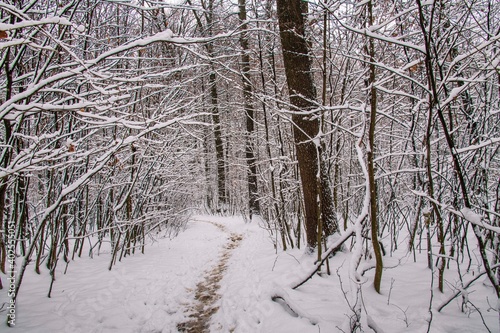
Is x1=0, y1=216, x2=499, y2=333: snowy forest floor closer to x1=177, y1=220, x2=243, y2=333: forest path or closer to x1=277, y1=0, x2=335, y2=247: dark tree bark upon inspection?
x1=177, y1=220, x2=243, y2=333: forest path

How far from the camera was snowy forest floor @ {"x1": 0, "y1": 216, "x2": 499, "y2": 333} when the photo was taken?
247 centimetres

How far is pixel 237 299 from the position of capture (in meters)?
3.74

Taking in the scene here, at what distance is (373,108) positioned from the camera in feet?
8.46

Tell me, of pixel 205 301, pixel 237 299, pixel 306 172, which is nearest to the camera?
pixel 237 299

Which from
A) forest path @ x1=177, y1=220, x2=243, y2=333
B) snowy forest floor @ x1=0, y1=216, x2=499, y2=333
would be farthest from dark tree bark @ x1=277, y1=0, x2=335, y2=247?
forest path @ x1=177, y1=220, x2=243, y2=333

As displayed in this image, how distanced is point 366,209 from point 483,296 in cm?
141

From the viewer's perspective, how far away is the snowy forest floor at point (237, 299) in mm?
2475

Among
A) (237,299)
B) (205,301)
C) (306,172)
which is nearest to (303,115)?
(306,172)

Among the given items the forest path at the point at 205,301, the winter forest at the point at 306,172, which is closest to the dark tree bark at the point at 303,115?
the winter forest at the point at 306,172

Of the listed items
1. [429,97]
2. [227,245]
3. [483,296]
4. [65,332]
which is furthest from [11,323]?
[227,245]

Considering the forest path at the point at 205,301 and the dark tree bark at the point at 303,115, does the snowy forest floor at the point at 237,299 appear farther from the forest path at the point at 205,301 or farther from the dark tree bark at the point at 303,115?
the dark tree bark at the point at 303,115

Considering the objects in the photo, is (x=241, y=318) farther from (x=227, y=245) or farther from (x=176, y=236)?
(x=176, y=236)

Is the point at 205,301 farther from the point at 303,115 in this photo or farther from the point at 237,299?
the point at 303,115

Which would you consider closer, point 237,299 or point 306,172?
point 237,299
